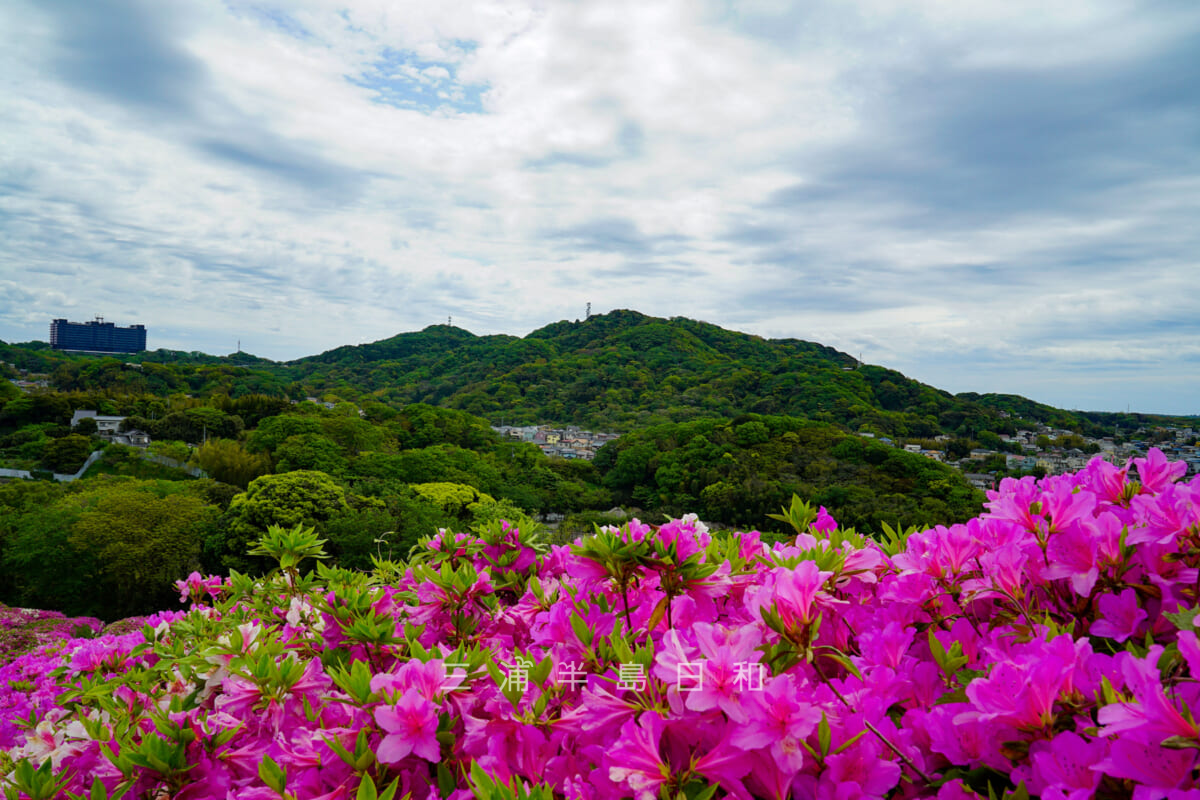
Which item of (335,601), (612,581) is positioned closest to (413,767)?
(612,581)

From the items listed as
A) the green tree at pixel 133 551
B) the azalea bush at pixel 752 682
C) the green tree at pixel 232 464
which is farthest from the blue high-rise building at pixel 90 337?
the azalea bush at pixel 752 682

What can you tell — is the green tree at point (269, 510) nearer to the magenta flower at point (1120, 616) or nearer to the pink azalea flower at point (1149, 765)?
the magenta flower at point (1120, 616)

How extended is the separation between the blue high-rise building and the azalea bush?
130064mm

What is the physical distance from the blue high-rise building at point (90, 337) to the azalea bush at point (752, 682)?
13006cm

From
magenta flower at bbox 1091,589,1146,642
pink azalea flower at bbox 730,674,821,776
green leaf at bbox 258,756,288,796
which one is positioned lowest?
green leaf at bbox 258,756,288,796

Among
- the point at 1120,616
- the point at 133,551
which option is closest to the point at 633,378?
the point at 133,551

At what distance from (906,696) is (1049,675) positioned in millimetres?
234

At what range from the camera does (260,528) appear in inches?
526

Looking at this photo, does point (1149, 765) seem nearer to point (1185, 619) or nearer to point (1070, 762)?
point (1070, 762)

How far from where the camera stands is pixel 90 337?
10556cm

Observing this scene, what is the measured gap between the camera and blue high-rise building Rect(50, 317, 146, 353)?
104 meters

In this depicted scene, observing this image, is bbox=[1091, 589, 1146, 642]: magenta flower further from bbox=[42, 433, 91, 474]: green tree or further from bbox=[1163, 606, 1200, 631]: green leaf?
bbox=[42, 433, 91, 474]: green tree

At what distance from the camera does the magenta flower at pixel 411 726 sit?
0.90 m

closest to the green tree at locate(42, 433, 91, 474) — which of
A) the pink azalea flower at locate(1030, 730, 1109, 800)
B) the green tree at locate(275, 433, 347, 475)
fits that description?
the green tree at locate(275, 433, 347, 475)
